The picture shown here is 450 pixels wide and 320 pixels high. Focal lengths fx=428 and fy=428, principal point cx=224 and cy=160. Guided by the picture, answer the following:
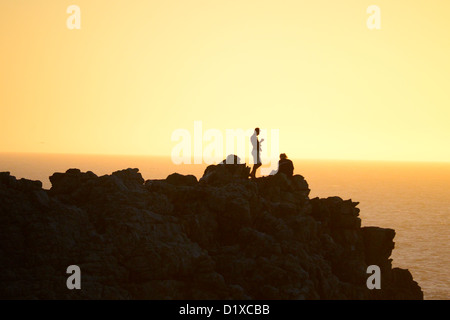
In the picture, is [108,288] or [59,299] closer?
[59,299]

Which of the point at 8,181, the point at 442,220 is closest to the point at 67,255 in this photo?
the point at 8,181

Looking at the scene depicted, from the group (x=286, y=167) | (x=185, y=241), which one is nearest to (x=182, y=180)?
(x=185, y=241)

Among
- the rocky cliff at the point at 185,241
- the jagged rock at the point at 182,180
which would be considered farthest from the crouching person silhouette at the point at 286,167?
the jagged rock at the point at 182,180

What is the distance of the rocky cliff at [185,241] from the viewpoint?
26219mm

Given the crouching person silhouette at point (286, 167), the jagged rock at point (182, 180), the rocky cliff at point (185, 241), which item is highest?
the crouching person silhouette at point (286, 167)

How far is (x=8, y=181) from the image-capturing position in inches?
1161

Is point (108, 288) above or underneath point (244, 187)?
underneath

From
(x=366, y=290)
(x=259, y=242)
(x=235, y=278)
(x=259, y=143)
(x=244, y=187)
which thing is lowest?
(x=366, y=290)

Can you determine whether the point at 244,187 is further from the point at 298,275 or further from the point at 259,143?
the point at 298,275

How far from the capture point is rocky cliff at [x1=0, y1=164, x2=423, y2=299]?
26219 mm

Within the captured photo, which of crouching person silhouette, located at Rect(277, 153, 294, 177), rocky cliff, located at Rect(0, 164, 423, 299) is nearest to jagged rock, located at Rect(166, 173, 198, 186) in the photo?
rocky cliff, located at Rect(0, 164, 423, 299)

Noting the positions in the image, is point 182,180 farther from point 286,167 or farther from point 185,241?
point 286,167

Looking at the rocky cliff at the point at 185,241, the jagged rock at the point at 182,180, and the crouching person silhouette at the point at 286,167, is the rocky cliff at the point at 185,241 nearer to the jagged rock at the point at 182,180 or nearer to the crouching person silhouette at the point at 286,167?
the jagged rock at the point at 182,180
